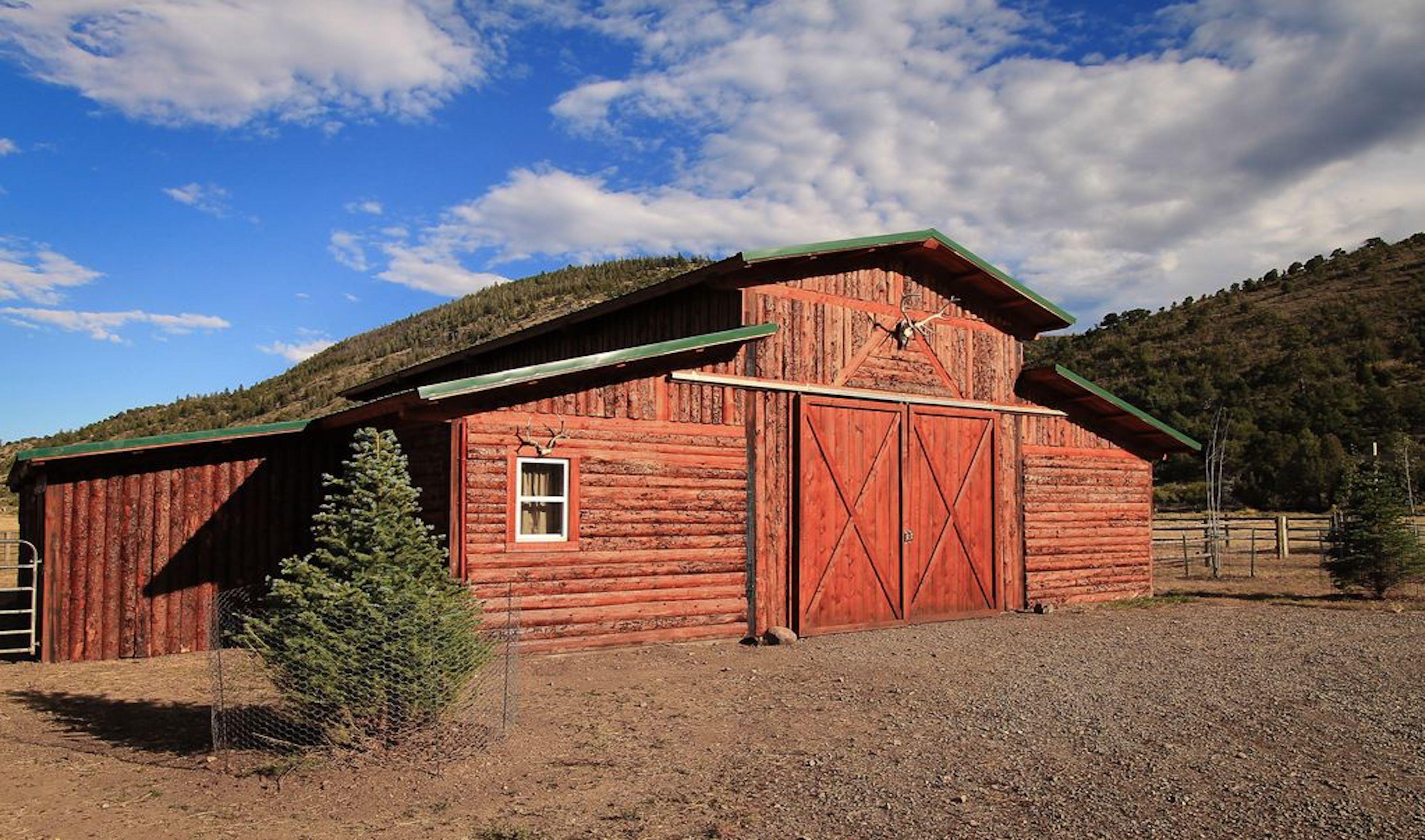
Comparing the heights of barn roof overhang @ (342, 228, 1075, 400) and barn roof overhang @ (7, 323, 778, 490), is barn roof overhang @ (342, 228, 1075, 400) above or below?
above

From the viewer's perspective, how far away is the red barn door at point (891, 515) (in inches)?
574

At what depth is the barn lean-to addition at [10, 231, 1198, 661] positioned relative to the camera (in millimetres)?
12195

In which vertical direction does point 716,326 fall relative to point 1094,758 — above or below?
above

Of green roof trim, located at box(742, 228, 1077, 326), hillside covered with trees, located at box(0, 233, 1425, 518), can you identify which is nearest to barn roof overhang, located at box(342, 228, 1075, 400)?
green roof trim, located at box(742, 228, 1077, 326)

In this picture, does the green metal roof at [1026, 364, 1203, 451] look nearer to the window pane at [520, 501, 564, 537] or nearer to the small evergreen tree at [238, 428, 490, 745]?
the window pane at [520, 501, 564, 537]

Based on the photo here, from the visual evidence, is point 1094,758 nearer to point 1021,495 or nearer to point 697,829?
point 697,829

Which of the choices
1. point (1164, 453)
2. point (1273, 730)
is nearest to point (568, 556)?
point (1273, 730)

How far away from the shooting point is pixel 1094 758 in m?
7.74

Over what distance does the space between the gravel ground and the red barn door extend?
210 cm

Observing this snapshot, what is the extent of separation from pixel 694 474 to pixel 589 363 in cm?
236

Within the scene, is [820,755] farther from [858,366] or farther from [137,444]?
[137,444]

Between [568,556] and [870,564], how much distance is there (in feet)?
16.7

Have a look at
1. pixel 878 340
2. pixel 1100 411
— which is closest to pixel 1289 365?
pixel 1100 411

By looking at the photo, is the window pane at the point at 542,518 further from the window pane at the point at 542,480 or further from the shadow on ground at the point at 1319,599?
the shadow on ground at the point at 1319,599
